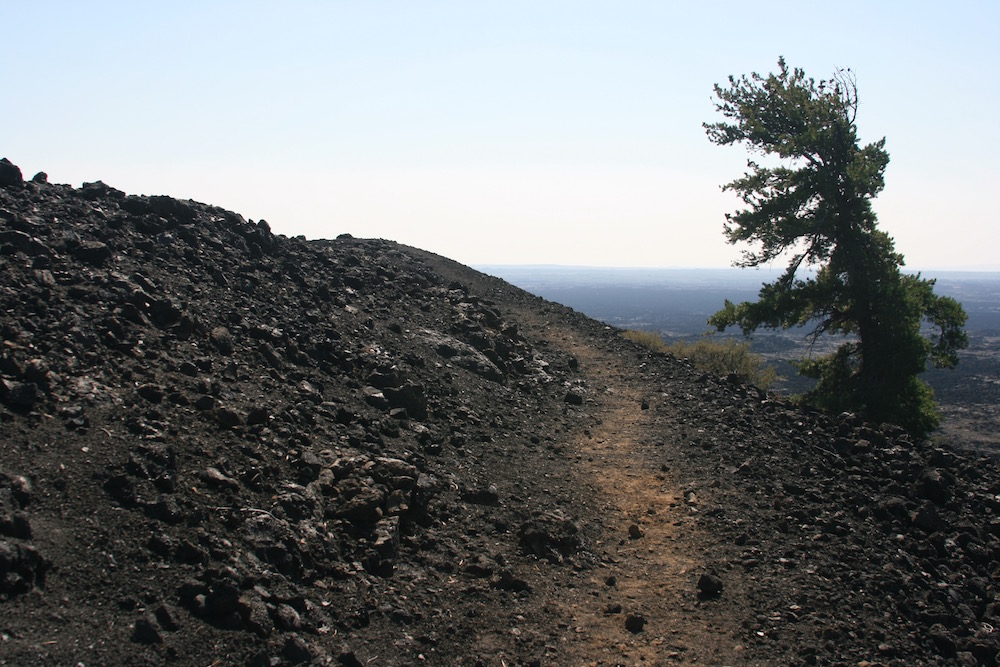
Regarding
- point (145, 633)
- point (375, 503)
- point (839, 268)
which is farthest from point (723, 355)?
point (145, 633)

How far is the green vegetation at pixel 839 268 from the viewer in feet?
68.5

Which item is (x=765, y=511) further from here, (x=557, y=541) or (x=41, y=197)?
(x=41, y=197)

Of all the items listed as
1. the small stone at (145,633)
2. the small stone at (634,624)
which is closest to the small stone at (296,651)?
the small stone at (145,633)

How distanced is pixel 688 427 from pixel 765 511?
456 cm

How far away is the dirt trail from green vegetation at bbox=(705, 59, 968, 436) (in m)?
9.50

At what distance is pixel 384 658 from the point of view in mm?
6707

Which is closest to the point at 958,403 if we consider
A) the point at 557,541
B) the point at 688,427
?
the point at 688,427

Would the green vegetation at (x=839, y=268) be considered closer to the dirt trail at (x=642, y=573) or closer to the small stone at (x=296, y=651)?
the dirt trail at (x=642, y=573)

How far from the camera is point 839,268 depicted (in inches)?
846

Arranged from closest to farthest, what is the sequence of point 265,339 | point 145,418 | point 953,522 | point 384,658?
1. point 384,658
2. point 145,418
3. point 953,522
4. point 265,339

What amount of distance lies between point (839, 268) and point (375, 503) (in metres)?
18.1

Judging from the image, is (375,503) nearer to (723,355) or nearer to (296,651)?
(296,651)

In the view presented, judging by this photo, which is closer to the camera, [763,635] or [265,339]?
[763,635]

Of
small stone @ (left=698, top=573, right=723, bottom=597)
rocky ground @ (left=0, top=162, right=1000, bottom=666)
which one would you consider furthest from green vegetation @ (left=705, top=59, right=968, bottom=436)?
small stone @ (left=698, top=573, right=723, bottom=597)
